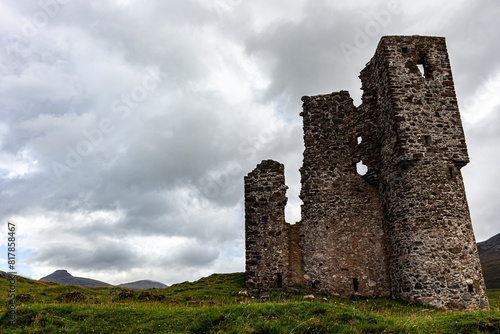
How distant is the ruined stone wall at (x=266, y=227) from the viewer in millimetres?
21953

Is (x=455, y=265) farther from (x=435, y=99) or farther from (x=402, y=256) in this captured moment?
(x=435, y=99)

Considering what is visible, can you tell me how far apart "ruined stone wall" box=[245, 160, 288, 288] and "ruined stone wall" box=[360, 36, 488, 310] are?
224 inches

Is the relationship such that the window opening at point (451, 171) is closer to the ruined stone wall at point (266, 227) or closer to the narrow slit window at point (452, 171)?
the narrow slit window at point (452, 171)

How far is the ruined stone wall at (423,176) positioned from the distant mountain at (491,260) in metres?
77.8

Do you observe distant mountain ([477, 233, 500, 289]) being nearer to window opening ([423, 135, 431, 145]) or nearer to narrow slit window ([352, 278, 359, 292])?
narrow slit window ([352, 278, 359, 292])

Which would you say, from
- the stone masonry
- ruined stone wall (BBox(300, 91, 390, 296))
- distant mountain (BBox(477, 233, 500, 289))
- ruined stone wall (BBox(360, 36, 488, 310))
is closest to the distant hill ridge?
distant mountain (BBox(477, 233, 500, 289))

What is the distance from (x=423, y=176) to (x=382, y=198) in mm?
2744

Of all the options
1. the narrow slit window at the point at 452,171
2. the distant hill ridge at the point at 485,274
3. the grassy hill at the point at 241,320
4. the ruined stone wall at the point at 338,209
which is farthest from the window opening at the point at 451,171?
the distant hill ridge at the point at 485,274

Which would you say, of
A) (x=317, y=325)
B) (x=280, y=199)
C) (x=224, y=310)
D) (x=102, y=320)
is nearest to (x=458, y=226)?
(x=280, y=199)

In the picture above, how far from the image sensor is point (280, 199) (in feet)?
75.9

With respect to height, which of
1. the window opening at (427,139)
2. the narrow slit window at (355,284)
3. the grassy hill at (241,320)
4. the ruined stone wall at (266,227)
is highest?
the window opening at (427,139)

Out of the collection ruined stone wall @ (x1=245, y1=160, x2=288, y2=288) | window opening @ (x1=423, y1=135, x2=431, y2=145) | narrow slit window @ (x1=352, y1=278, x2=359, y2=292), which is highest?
window opening @ (x1=423, y1=135, x2=431, y2=145)

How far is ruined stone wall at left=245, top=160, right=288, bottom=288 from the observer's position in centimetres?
2195

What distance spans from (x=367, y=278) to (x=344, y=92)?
11.0 metres
